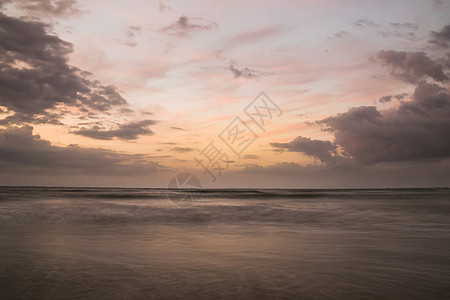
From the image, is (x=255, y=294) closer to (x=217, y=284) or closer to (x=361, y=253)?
(x=217, y=284)

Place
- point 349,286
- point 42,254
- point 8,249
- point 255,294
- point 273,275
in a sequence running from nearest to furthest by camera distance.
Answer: point 255,294 → point 349,286 → point 273,275 → point 42,254 → point 8,249

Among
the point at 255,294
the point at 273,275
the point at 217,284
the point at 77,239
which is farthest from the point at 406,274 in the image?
the point at 77,239

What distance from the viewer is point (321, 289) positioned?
653cm

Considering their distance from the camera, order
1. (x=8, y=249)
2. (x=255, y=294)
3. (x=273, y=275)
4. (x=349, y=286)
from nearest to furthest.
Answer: (x=255, y=294) → (x=349, y=286) → (x=273, y=275) → (x=8, y=249)

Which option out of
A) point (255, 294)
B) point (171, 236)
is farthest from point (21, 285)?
point (171, 236)

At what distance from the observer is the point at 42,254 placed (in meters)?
9.75

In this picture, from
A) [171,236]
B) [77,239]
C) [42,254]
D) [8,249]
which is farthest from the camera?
[171,236]

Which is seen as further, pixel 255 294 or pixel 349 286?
pixel 349 286

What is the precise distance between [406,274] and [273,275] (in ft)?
10.3

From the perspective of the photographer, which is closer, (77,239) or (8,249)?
(8,249)

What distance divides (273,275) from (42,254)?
690 cm

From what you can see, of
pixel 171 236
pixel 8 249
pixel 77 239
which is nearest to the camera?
pixel 8 249

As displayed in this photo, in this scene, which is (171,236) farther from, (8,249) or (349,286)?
(349,286)

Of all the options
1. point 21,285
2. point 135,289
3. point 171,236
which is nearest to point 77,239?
point 171,236
